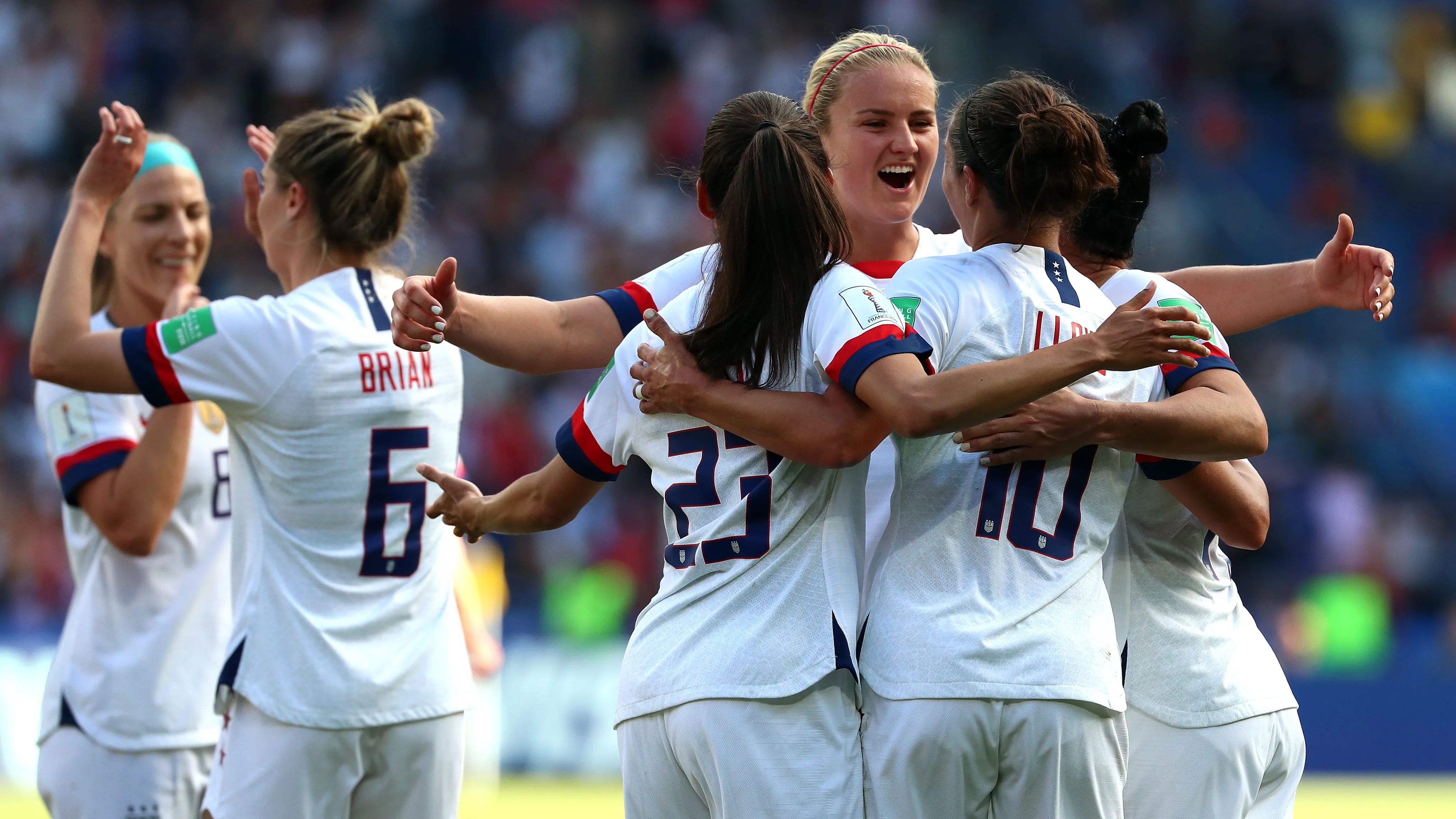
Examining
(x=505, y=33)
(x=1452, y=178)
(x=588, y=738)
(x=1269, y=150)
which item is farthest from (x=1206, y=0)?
(x=588, y=738)

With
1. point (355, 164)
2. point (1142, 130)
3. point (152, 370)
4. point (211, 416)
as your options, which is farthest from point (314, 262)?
point (1142, 130)

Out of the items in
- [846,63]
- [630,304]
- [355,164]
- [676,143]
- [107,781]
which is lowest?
[107,781]

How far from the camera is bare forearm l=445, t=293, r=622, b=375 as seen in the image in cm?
370

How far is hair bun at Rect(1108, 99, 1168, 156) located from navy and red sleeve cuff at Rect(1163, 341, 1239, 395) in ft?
2.03

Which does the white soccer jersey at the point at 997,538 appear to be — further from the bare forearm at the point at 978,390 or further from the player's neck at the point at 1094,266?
the player's neck at the point at 1094,266

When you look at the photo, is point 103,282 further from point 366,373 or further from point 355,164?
point 366,373

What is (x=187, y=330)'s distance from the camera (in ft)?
12.2

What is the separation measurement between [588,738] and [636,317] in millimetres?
6647

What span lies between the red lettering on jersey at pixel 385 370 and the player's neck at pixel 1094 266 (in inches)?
68.4

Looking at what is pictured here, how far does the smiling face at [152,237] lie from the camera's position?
4559 mm

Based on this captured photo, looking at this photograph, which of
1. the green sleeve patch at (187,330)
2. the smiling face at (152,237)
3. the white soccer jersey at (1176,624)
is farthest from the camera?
the smiling face at (152,237)

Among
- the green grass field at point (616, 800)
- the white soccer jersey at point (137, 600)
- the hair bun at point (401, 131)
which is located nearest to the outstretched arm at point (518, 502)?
the hair bun at point (401, 131)

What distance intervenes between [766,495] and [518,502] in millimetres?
728

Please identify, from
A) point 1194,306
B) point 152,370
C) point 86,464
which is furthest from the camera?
point 86,464
